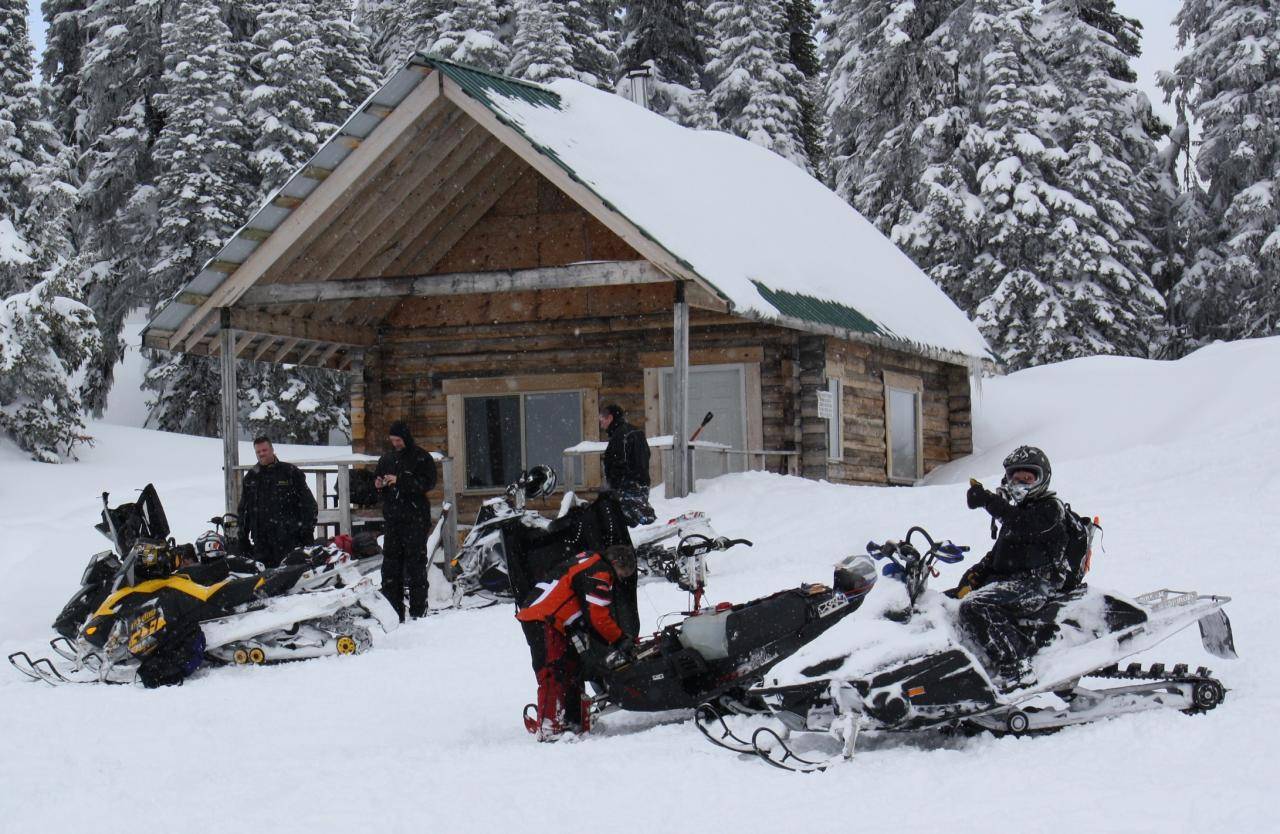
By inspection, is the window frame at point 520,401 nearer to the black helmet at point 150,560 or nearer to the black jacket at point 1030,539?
the black helmet at point 150,560

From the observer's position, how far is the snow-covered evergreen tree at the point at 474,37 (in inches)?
1329

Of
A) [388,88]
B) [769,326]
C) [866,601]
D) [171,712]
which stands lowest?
[171,712]

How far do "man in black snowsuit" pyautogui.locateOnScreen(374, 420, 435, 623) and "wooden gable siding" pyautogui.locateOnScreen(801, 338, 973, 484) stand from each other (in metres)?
6.45

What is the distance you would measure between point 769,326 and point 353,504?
5.42 m

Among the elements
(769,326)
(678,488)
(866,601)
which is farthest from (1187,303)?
(866,601)

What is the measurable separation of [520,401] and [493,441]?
0.62 metres

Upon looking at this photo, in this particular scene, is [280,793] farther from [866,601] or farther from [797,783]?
[866,601]

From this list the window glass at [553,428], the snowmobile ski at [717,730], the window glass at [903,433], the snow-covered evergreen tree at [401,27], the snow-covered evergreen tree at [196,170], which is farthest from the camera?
the snow-covered evergreen tree at [401,27]

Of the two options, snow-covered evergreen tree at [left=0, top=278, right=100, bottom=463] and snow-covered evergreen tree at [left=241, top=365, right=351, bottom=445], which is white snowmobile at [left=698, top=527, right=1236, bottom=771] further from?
snow-covered evergreen tree at [left=241, top=365, right=351, bottom=445]

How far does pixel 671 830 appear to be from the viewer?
4887 mm

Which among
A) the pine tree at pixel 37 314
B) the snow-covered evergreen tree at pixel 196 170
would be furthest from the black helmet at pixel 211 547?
the snow-covered evergreen tree at pixel 196 170

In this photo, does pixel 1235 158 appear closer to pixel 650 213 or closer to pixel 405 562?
pixel 650 213

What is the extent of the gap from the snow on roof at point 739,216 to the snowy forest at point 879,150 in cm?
764

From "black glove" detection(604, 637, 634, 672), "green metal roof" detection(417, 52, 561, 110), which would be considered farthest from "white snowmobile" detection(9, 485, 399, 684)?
"green metal roof" detection(417, 52, 561, 110)
